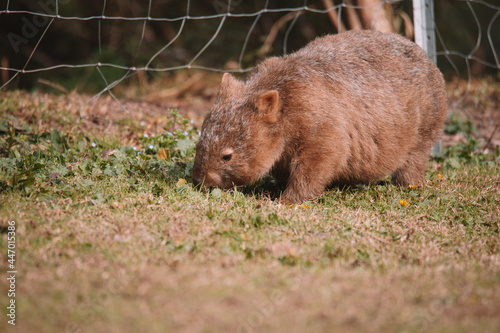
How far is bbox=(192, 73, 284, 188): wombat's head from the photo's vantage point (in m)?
4.20

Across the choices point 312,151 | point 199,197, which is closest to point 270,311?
point 199,197

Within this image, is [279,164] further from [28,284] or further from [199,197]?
[28,284]

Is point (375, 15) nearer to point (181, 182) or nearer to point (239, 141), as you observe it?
point (239, 141)

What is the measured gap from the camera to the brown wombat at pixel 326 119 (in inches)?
166

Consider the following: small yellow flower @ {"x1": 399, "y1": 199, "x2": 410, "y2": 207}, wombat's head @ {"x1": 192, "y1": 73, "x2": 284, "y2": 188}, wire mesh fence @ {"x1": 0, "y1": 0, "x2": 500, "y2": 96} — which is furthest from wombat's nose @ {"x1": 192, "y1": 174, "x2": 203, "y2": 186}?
wire mesh fence @ {"x1": 0, "y1": 0, "x2": 500, "y2": 96}

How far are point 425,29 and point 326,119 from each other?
250 cm

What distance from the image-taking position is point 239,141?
422cm

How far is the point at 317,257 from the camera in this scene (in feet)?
10.4

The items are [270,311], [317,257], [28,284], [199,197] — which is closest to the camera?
[270,311]

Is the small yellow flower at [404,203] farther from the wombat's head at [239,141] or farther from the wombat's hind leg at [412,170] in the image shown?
the wombat's head at [239,141]

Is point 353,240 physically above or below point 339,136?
below

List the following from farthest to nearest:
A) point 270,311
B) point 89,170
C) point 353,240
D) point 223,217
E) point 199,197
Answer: point 89,170 < point 199,197 < point 223,217 < point 353,240 < point 270,311

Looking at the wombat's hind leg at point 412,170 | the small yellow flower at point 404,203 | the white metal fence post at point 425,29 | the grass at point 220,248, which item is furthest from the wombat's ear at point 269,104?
the white metal fence post at point 425,29

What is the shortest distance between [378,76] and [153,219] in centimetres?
241
